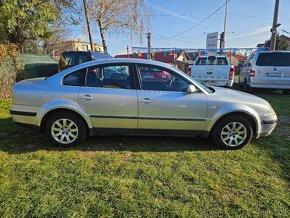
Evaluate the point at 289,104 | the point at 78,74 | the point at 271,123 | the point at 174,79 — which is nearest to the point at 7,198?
the point at 78,74

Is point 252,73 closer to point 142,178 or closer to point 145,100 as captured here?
point 145,100

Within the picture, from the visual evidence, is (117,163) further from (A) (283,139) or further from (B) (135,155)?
(A) (283,139)

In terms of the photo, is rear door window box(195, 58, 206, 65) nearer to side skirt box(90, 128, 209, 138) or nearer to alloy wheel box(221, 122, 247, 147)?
alloy wheel box(221, 122, 247, 147)

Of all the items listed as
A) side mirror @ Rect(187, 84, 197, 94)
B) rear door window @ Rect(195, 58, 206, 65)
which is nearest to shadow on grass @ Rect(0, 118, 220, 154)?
side mirror @ Rect(187, 84, 197, 94)

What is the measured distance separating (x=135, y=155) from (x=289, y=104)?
6.58 m

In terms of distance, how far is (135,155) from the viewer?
3873mm

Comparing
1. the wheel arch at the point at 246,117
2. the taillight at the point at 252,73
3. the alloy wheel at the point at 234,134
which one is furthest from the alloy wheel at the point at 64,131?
the taillight at the point at 252,73

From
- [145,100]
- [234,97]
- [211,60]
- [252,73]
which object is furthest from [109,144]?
[211,60]

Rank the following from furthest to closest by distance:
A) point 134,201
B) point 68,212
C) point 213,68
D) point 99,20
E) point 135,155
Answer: point 99,20 < point 213,68 < point 135,155 < point 134,201 < point 68,212

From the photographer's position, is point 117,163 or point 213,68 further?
point 213,68

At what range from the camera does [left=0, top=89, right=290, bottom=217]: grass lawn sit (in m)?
2.57

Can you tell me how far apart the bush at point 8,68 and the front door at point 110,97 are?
5.29m

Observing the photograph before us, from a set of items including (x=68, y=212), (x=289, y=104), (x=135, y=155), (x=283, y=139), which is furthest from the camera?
(x=289, y=104)

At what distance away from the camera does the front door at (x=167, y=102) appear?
397 centimetres
